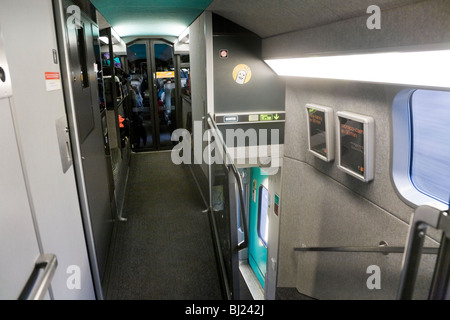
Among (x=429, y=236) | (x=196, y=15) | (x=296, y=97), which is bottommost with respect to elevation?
(x=429, y=236)

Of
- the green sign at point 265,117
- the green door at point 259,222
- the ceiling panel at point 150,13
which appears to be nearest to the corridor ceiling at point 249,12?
the ceiling panel at point 150,13

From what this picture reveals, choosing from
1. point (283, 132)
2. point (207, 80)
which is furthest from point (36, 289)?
point (283, 132)

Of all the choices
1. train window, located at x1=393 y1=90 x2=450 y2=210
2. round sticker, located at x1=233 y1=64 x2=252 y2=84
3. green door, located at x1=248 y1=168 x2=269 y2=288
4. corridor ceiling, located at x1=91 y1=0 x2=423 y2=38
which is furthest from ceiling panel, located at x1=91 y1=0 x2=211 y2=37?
green door, located at x1=248 y1=168 x2=269 y2=288

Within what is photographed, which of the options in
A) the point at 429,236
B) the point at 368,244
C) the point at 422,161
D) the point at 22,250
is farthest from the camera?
the point at 368,244

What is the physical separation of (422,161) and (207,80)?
2653mm

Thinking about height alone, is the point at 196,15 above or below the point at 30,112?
above

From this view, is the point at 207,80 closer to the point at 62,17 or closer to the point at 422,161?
the point at 62,17

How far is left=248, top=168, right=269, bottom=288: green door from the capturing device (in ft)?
20.8

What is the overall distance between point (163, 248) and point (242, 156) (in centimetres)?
167

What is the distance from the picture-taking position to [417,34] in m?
1.79

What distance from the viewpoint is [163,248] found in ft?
11.7

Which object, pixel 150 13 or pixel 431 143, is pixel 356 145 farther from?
pixel 150 13

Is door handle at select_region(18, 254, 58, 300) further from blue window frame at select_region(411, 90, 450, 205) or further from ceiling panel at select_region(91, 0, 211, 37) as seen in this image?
ceiling panel at select_region(91, 0, 211, 37)

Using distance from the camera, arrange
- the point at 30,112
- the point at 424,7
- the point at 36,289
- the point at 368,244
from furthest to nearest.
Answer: the point at 368,244
the point at 424,7
the point at 30,112
the point at 36,289
